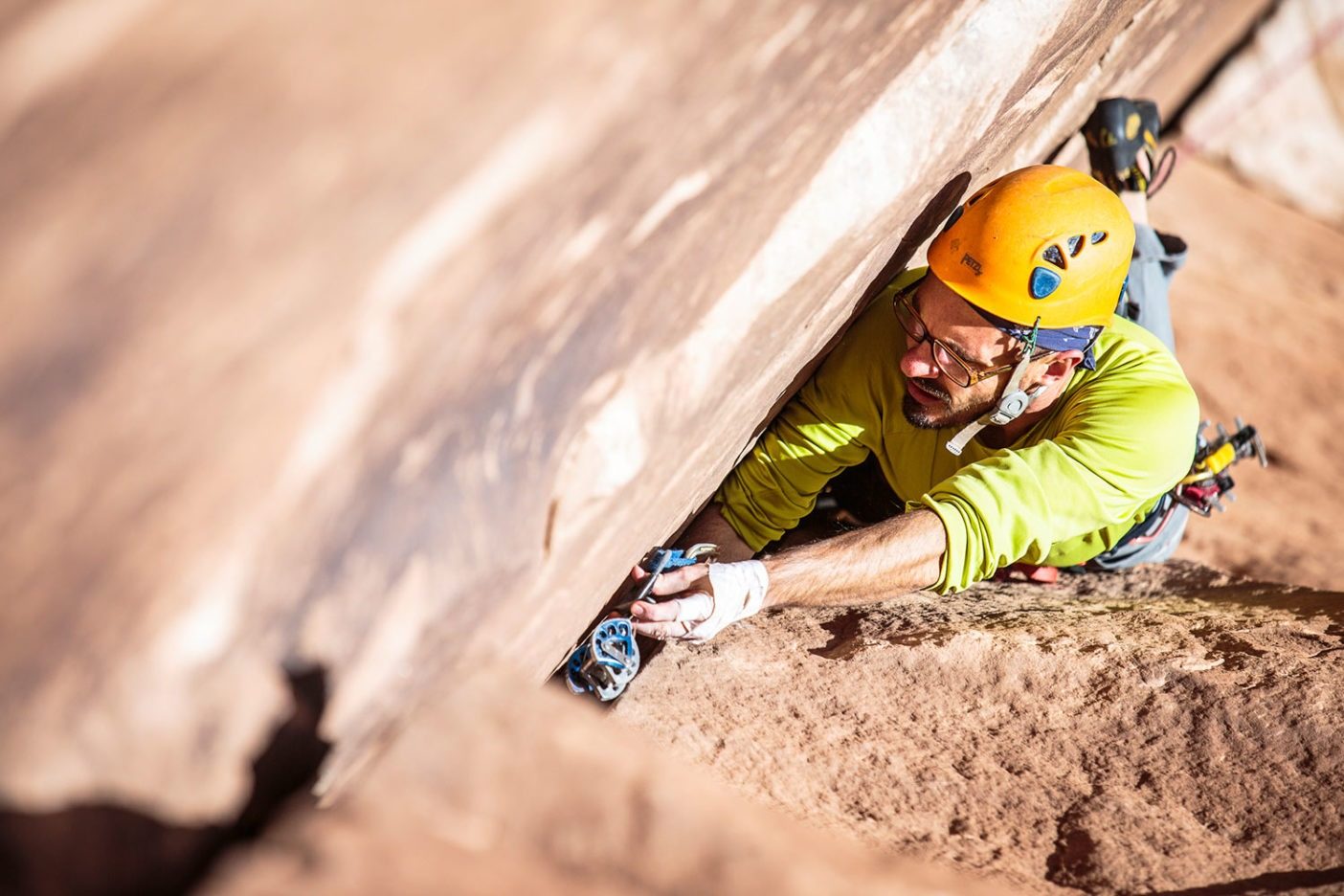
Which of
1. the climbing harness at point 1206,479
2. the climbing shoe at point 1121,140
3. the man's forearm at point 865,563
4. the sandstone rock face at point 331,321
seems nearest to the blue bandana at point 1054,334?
the man's forearm at point 865,563

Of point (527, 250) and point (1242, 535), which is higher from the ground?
point (527, 250)

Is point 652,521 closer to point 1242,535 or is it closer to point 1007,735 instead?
point 1007,735

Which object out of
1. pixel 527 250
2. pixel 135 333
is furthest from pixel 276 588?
pixel 527 250

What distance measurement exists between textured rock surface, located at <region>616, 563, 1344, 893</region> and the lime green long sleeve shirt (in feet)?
0.82

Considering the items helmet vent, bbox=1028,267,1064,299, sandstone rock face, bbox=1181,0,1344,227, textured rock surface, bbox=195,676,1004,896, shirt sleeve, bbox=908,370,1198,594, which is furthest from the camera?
sandstone rock face, bbox=1181,0,1344,227

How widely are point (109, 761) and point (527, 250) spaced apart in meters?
0.73

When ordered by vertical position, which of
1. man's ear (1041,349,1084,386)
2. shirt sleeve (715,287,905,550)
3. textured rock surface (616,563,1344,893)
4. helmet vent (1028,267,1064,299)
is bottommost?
textured rock surface (616,563,1344,893)

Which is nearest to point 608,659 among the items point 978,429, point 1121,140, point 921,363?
point 921,363

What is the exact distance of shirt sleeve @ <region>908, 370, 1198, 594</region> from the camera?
226 centimetres

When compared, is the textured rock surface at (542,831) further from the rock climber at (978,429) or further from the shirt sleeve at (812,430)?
the shirt sleeve at (812,430)

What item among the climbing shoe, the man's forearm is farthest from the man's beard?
the climbing shoe

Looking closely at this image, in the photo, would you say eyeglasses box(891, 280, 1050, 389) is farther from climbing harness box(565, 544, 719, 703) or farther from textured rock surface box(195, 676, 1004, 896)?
textured rock surface box(195, 676, 1004, 896)

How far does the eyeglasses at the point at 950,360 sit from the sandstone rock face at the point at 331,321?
1076 millimetres

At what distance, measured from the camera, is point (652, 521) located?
216 cm
